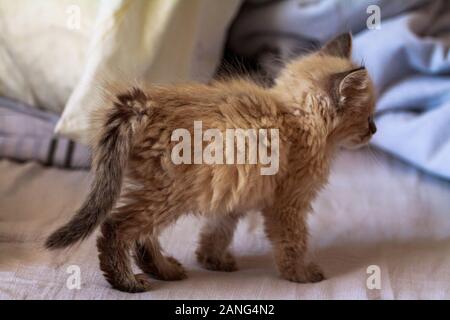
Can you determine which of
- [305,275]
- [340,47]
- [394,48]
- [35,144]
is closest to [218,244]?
[305,275]

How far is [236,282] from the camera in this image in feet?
3.19

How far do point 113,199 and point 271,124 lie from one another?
0.25 m

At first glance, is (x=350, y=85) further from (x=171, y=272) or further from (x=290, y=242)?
(x=171, y=272)

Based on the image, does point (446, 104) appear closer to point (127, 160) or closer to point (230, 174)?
point (230, 174)

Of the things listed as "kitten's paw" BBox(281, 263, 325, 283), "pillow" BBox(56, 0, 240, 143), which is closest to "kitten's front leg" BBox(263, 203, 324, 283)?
"kitten's paw" BBox(281, 263, 325, 283)

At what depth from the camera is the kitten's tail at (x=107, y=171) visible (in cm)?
87

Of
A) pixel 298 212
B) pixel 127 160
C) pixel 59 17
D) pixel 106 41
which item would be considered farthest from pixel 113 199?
pixel 59 17

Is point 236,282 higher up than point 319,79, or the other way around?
point 319,79

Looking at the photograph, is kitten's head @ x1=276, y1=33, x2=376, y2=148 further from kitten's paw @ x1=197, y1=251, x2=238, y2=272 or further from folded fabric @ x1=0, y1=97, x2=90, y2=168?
folded fabric @ x1=0, y1=97, x2=90, y2=168

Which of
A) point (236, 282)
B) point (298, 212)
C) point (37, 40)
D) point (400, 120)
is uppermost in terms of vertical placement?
point (37, 40)

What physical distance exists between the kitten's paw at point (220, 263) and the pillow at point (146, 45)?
1.16 ft

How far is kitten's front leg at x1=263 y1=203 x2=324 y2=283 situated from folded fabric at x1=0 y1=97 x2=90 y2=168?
1.75ft

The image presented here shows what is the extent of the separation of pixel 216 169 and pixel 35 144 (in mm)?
A: 651

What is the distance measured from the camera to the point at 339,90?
976 mm
